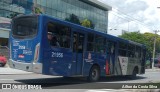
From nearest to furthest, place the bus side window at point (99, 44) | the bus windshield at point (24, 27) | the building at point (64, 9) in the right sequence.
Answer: the bus windshield at point (24, 27) < the bus side window at point (99, 44) < the building at point (64, 9)

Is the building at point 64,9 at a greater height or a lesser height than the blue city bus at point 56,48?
greater

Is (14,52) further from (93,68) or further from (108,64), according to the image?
(108,64)

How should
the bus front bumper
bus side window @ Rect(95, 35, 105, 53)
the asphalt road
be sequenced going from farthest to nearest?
bus side window @ Rect(95, 35, 105, 53) → the asphalt road → the bus front bumper

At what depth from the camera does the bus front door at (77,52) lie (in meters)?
17.0

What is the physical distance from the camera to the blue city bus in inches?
584

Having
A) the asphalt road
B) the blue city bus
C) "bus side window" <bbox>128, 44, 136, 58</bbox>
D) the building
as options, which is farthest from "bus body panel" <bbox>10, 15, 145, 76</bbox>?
the building

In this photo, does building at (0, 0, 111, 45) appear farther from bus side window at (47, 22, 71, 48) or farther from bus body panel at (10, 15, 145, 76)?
bus side window at (47, 22, 71, 48)

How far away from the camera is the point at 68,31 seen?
1639 cm

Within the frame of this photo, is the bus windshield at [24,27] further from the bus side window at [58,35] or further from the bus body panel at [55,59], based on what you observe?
the bus side window at [58,35]

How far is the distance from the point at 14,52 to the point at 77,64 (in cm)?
343

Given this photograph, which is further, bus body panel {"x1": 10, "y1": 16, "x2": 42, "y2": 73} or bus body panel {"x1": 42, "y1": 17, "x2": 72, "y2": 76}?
bus body panel {"x1": 42, "y1": 17, "x2": 72, "y2": 76}

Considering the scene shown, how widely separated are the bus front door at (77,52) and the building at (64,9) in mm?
24331

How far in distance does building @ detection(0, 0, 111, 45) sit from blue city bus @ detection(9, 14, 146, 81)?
23212 mm

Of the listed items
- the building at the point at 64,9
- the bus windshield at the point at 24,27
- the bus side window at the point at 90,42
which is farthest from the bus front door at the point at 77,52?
the building at the point at 64,9
